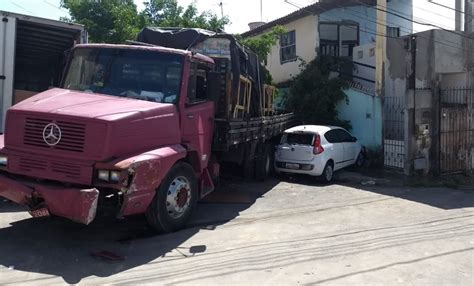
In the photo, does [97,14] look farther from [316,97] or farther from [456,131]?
[456,131]

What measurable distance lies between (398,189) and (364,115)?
4.73 metres

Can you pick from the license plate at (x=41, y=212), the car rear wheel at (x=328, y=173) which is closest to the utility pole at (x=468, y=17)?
the car rear wheel at (x=328, y=173)

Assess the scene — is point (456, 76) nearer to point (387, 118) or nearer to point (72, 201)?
point (387, 118)

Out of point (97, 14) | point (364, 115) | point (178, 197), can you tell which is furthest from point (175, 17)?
point (178, 197)

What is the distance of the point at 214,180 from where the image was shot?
9367 mm

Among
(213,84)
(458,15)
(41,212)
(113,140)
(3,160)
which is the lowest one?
(41,212)

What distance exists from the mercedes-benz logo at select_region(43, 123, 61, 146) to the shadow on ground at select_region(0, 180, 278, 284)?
4.49 feet

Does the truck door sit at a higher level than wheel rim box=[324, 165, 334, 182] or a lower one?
higher

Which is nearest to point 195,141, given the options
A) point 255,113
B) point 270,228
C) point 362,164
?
point 270,228

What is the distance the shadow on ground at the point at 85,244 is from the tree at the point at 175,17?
13.4 meters

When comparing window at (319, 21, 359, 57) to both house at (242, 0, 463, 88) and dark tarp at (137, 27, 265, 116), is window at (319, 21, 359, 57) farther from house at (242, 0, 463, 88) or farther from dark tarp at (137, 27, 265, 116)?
dark tarp at (137, 27, 265, 116)

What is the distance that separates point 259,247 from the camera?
684 centimetres

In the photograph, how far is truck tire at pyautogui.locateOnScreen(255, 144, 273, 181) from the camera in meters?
12.7

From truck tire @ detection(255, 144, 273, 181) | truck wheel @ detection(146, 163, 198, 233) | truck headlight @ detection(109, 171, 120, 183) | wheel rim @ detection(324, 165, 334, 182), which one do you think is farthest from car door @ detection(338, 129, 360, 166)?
truck headlight @ detection(109, 171, 120, 183)
